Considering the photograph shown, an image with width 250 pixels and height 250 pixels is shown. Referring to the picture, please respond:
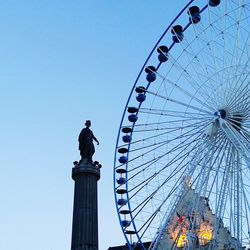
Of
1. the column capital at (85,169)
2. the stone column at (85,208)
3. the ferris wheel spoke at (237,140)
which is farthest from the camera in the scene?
the ferris wheel spoke at (237,140)

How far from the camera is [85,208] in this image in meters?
22.3

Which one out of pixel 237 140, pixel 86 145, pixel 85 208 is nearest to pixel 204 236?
pixel 237 140

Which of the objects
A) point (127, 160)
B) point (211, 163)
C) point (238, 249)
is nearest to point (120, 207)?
point (127, 160)

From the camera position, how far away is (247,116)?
28.7m

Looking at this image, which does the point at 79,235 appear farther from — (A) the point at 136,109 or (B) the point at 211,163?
(A) the point at 136,109

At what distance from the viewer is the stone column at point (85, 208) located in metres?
21.7

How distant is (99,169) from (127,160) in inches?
429

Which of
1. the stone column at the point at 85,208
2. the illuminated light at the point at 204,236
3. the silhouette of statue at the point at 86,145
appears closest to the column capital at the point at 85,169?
the stone column at the point at 85,208

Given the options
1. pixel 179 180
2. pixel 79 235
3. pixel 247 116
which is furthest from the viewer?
pixel 179 180

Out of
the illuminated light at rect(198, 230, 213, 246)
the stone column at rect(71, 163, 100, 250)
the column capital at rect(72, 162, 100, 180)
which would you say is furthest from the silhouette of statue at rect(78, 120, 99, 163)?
the illuminated light at rect(198, 230, 213, 246)

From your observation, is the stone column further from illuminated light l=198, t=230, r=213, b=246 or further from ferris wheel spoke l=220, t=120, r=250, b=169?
illuminated light l=198, t=230, r=213, b=246

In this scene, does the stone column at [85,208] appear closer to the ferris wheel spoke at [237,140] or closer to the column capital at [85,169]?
the column capital at [85,169]

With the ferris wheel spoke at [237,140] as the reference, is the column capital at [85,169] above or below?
below

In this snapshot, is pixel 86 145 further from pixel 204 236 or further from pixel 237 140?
pixel 204 236
